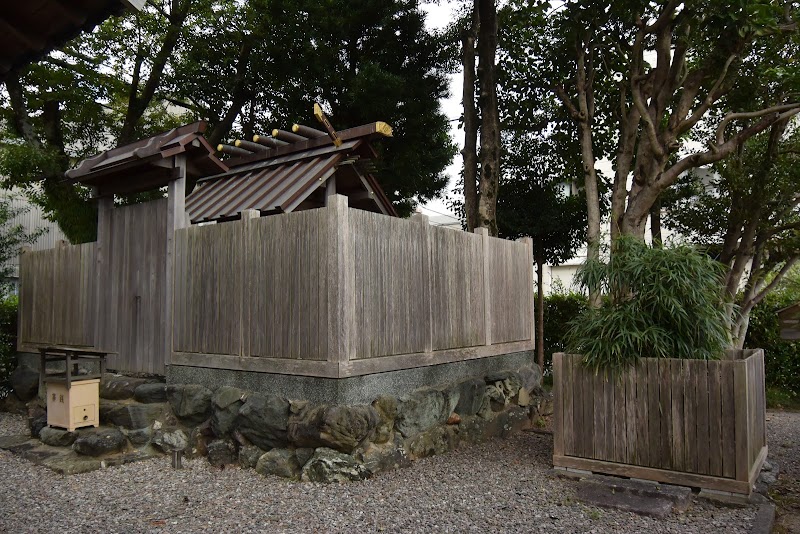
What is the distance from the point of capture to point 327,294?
229 inches

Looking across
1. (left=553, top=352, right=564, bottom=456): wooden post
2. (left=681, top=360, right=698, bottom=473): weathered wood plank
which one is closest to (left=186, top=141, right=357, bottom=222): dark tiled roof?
(left=553, top=352, right=564, bottom=456): wooden post

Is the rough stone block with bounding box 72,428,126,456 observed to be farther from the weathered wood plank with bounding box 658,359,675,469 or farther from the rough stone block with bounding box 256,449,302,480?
the weathered wood plank with bounding box 658,359,675,469

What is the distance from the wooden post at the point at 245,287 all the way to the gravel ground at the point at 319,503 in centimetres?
127

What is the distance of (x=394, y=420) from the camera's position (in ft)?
20.7

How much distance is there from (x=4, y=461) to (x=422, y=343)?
4596 millimetres

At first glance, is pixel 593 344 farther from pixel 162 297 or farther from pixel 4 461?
pixel 4 461

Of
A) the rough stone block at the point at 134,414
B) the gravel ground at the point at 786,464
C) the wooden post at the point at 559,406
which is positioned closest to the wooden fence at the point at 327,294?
the rough stone block at the point at 134,414

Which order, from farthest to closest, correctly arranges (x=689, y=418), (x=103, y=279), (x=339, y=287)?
(x=103, y=279) < (x=339, y=287) < (x=689, y=418)

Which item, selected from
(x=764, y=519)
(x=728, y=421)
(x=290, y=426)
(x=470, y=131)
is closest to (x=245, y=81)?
(x=470, y=131)

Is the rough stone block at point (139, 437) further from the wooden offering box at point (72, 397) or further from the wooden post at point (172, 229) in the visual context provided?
the wooden post at point (172, 229)

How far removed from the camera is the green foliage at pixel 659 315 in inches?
222

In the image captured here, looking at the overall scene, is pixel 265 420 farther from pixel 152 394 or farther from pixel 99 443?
pixel 99 443

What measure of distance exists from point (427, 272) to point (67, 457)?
4241mm

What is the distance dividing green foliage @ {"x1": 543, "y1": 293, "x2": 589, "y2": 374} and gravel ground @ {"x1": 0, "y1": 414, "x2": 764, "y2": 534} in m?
6.51
